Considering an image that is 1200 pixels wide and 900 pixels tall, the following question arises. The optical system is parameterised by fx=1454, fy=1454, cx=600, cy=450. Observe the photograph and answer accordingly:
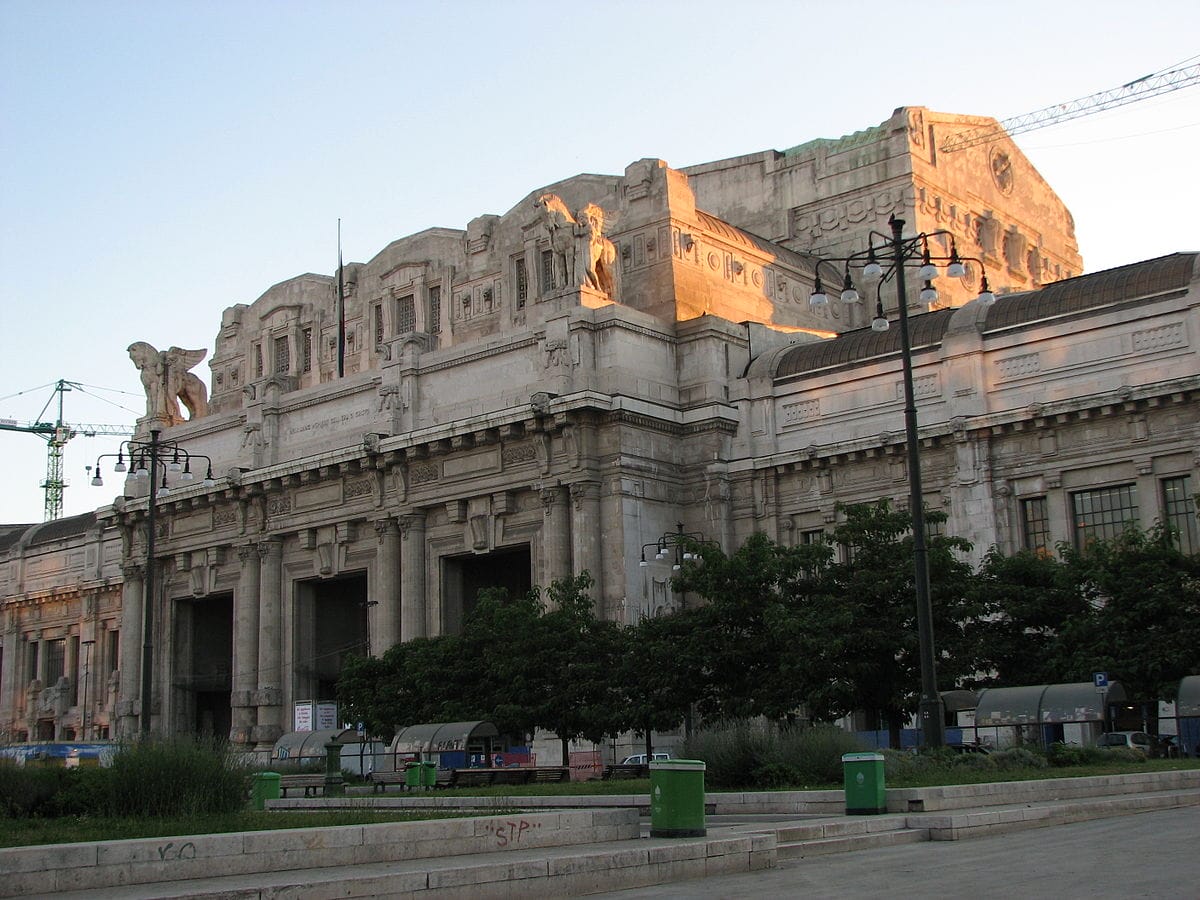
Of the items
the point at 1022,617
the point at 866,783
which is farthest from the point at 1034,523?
the point at 866,783

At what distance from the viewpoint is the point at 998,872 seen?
13523 millimetres

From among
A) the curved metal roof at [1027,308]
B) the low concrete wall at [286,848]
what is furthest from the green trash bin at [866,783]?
the curved metal roof at [1027,308]

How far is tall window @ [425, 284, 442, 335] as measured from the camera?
60875mm

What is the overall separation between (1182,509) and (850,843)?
89.6ft

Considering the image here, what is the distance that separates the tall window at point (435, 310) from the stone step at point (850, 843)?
4529 centimetres

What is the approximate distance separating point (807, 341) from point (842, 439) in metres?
7.78

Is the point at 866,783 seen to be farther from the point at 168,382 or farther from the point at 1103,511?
the point at 168,382

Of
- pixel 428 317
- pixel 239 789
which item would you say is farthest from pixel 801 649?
pixel 428 317

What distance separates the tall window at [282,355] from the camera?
66.3 meters

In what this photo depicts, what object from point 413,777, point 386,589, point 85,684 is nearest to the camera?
point 413,777

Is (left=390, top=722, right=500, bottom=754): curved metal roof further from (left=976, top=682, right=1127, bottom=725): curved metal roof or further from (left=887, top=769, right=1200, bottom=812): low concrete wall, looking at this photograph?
(left=887, top=769, right=1200, bottom=812): low concrete wall

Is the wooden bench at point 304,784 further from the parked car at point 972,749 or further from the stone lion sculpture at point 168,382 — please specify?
the stone lion sculpture at point 168,382

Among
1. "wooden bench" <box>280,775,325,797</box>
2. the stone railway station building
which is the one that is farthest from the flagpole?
"wooden bench" <box>280,775,325,797</box>

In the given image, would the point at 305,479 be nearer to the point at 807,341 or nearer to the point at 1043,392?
the point at 807,341
